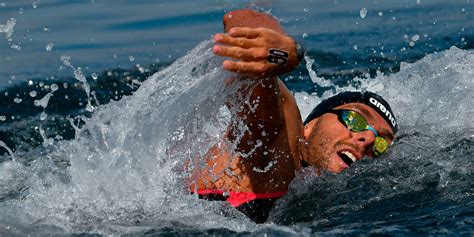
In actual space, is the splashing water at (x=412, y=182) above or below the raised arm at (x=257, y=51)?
below

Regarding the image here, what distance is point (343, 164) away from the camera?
19.3ft

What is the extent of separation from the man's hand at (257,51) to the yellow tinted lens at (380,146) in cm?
172

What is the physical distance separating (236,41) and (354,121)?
6.24 feet

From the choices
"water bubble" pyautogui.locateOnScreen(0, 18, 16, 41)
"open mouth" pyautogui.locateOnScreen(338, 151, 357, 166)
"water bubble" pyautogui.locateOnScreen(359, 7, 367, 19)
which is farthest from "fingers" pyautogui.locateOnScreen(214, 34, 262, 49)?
"water bubble" pyautogui.locateOnScreen(359, 7, 367, 19)

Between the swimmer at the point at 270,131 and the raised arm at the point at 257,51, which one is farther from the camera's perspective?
the swimmer at the point at 270,131

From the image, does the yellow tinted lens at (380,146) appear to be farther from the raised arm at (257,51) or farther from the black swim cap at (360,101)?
the raised arm at (257,51)

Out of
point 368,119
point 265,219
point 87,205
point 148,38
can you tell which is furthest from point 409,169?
point 148,38

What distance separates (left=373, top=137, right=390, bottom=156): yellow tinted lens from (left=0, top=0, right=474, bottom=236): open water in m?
0.12

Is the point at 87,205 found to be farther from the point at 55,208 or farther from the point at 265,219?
the point at 265,219

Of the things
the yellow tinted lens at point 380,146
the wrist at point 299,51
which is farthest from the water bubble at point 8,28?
the wrist at point 299,51

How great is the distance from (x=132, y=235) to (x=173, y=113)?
81 cm

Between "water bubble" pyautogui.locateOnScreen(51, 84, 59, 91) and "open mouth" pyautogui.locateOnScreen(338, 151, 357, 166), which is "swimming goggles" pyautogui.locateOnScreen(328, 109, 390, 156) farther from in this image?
"water bubble" pyautogui.locateOnScreen(51, 84, 59, 91)

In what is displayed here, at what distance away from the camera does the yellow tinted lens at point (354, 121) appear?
6.03 metres

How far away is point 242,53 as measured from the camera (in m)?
4.37
